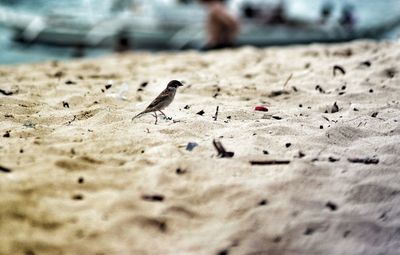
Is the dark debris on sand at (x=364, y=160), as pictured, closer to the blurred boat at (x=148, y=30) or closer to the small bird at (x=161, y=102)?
the small bird at (x=161, y=102)

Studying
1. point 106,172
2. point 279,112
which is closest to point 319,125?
point 279,112

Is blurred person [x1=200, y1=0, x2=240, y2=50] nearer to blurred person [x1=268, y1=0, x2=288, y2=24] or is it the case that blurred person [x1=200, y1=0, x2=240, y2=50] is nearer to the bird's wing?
blurred person [x1=268, y1=0, x2=288, y2=24]

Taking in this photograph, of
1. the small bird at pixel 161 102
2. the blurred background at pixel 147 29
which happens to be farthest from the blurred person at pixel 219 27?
the small bird at pixel 161 102

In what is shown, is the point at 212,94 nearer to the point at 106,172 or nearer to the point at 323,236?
the point at 106,172

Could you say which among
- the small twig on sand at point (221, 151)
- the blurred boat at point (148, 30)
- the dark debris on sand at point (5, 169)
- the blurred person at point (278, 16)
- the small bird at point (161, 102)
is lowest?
the dark debris on sand at point (5, 169)

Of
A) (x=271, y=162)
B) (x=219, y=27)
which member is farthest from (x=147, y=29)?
(x=271, y=162)

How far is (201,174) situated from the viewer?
8.01 feet

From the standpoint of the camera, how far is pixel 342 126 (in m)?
3.19

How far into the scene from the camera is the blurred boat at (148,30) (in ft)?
37.1

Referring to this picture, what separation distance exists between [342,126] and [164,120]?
4.17 feet

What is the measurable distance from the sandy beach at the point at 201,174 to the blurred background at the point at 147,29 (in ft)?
24.1

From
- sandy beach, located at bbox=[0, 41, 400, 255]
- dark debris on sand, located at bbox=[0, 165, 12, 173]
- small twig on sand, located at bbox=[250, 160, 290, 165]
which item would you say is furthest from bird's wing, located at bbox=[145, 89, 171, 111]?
dark debris on sand, located at bbox=[0, 165, 12, 173]

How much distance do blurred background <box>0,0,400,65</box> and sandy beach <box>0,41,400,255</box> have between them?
24.1 feet

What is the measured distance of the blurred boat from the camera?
37.1ft
